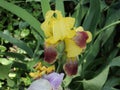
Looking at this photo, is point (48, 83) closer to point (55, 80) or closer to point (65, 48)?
point (55, 80)

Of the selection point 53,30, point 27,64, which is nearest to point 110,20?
point 27,64

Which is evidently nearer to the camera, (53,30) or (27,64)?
(53,30)

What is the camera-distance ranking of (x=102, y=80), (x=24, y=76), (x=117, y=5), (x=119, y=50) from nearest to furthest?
(x=102, y=80) → (x=119, y=50) → (x=117, y=5) → (x=24, y=76)

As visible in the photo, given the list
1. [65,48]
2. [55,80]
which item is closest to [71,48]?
[65,48]

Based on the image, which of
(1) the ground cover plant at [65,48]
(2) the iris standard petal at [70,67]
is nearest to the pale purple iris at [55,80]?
(1) the ground cover plant at [65,48]

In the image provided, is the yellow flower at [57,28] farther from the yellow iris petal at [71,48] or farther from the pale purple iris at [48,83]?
the pale purple iris at [48,83]

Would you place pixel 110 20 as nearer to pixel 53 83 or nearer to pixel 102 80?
pixel 102 80
